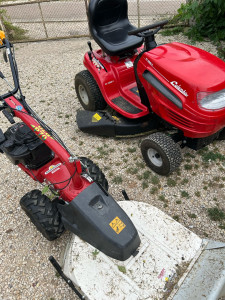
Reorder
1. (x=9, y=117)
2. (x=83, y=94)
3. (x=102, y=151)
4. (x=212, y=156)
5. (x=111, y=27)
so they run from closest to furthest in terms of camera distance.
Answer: (x=9, y=117) < (x=212, y=156) < (x=102, y=151) < (x=111, y=27) < (x=83, y=94)

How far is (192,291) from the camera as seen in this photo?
6.44 feet

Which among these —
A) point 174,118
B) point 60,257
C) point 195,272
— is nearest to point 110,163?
point 174,118

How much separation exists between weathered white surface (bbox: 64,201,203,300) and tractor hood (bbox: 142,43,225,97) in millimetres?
1335

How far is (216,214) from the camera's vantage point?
2.91 m

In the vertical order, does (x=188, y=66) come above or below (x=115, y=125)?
above

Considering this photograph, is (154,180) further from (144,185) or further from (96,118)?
(96,118)

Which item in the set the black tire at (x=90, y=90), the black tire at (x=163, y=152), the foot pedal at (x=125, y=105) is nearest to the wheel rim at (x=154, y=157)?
the black tire at (x=163, y=152)

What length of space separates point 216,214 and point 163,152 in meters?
0.88

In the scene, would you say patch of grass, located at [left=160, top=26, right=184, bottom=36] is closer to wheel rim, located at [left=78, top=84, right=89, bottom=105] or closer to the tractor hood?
wheel rim, located at [left=78, top=84, right=89, bottom=105]

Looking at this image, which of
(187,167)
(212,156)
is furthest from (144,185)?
(212,156)

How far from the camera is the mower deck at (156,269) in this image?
2.00 m

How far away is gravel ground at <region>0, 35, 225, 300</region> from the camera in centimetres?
263

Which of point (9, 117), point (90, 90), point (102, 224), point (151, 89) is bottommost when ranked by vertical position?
point (90, 90)

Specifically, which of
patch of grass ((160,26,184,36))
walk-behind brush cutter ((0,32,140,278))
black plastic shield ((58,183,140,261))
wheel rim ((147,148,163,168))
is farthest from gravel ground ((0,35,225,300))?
patch of grass ((160,26,184,36))
